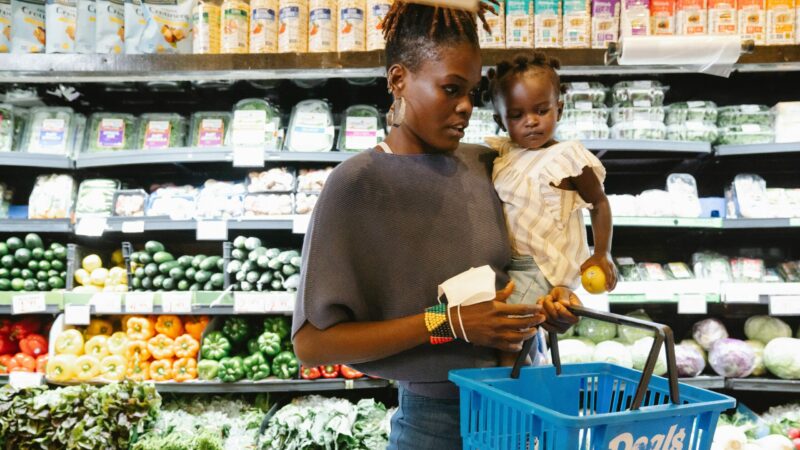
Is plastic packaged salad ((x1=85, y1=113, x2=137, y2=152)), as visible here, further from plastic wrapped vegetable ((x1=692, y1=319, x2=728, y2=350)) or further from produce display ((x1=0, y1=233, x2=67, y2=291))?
plastic wrapped vegetable ((x1=692, y1=319, x2=728, y2=350))

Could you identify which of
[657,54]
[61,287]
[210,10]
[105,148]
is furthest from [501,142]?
[61,287]

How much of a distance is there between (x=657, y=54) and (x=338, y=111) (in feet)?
6.70

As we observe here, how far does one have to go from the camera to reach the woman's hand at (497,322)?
1.01 metres

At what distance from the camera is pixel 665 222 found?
10.1ft

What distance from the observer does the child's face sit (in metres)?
1.53

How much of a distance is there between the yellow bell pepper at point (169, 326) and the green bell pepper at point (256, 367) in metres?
→ 0.58

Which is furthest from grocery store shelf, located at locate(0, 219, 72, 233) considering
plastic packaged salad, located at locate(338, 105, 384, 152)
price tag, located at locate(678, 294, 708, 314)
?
price tag, located at locate(678, 294, 708, 314)

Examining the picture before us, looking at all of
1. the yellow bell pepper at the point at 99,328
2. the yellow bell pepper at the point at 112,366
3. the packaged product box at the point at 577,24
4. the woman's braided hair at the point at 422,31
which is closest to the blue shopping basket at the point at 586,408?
the woman's braided hair at the point at 422,31

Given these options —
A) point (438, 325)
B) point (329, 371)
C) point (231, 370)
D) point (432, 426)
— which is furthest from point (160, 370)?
point (438, 325)

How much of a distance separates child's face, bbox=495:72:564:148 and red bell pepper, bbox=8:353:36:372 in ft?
11.4

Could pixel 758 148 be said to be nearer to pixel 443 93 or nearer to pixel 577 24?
pixel 577 24

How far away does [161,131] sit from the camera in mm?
3600

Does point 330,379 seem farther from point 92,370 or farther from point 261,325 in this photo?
point 92,370

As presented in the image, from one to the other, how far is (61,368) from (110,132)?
149cm
